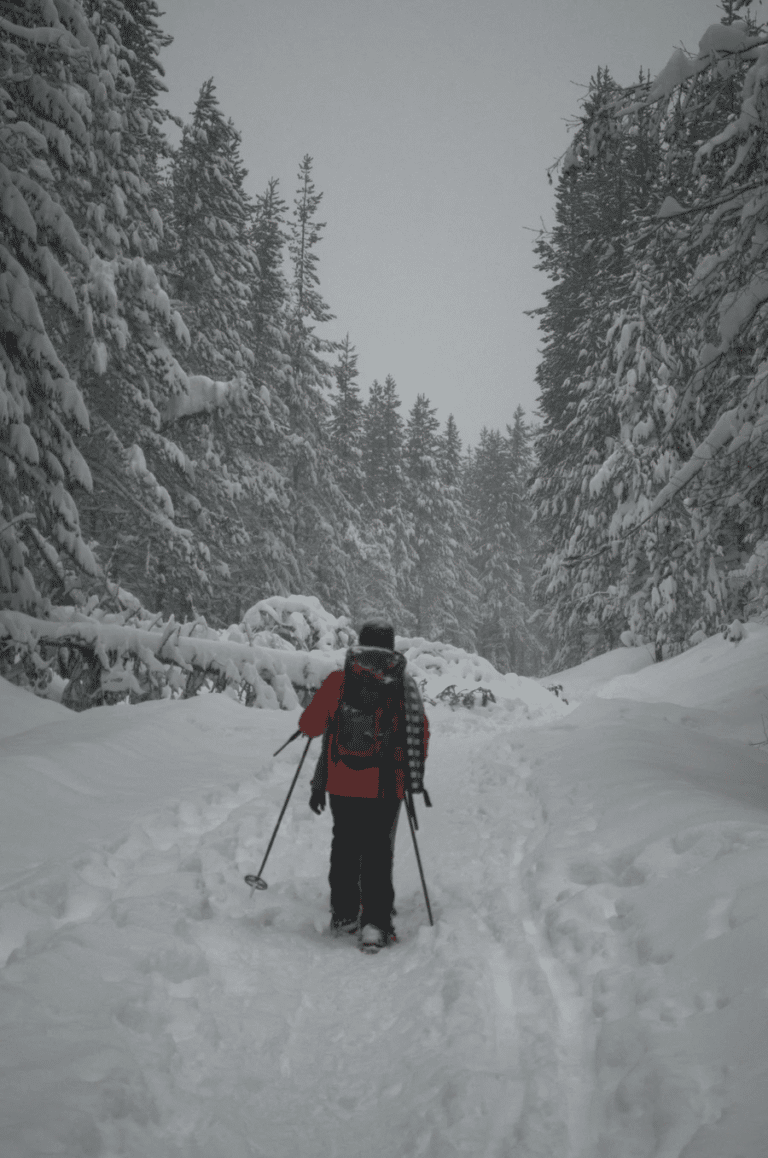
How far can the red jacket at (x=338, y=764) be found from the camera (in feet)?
14.0

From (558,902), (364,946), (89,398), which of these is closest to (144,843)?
(364,946)

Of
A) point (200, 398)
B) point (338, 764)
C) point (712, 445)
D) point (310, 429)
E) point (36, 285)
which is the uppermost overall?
point (310, 429)

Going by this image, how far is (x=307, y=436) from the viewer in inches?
908

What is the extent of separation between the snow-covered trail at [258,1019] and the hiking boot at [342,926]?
0.38ft

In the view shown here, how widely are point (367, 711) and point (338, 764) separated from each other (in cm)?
41

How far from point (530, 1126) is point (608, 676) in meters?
17.8

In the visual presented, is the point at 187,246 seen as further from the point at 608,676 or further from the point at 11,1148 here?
the point at 11,1148

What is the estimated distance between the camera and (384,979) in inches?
138

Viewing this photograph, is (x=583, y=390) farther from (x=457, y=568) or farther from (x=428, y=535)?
(x=457, y=568)

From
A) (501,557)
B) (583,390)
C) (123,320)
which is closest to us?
(123,320)

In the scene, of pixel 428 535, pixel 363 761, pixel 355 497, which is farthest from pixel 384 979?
pixel 428 535

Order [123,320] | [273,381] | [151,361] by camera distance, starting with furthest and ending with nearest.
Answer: [273,381], [151,361], [123,320]

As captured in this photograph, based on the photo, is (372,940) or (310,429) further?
(310,429)

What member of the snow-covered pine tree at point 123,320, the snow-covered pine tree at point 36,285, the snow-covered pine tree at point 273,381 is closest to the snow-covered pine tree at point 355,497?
the snow-covered pine tree at point 273,381
